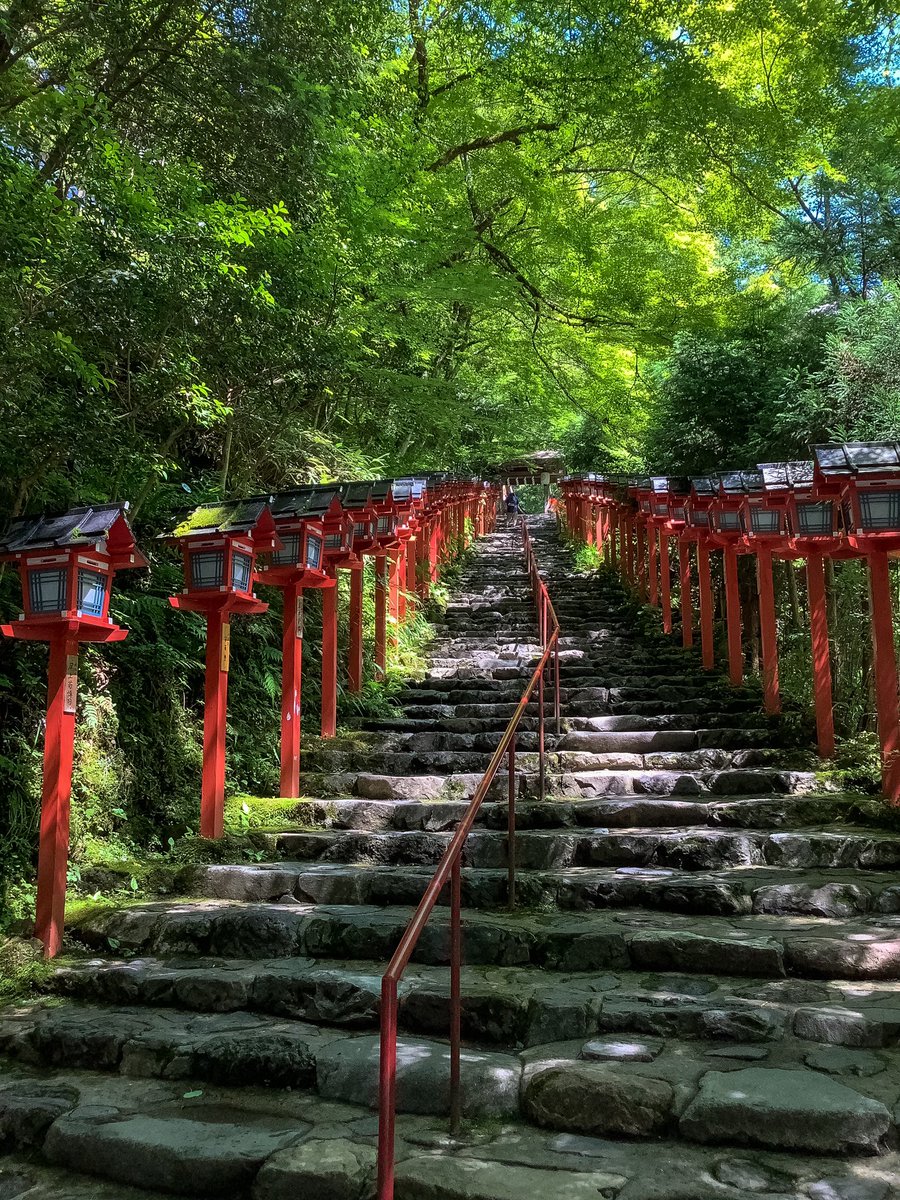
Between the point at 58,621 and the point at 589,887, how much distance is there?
128 inches

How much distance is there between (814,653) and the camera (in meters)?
6.52


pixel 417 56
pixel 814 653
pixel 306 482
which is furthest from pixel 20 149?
pixel 417 56

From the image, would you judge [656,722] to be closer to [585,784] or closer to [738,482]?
Answer: [585,784]

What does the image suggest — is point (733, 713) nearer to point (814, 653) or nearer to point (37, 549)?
point (814, 653)

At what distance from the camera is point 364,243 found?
780cm

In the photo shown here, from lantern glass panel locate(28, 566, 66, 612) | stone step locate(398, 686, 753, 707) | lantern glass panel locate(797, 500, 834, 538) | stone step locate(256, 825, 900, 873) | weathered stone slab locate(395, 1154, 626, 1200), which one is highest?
lantern glass panel locate(797, 500, 834, 538)

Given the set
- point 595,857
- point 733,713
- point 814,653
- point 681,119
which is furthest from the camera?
point 681,119

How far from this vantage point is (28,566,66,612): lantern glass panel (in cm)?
432

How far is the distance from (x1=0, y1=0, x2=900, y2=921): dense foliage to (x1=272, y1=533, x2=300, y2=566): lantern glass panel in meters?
0.87

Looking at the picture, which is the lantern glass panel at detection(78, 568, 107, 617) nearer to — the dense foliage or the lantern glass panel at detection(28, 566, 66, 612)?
the lantern glass panel at detection(28, 566, 66, 612)

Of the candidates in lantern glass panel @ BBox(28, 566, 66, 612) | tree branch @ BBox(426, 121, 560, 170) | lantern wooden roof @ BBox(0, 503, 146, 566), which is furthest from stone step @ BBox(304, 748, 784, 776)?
tree branch @ BBox(426, 121, 560, 170)

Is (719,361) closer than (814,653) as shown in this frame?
No

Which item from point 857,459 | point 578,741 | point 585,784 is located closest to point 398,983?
point 585,784

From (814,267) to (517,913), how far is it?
11.0 meters
